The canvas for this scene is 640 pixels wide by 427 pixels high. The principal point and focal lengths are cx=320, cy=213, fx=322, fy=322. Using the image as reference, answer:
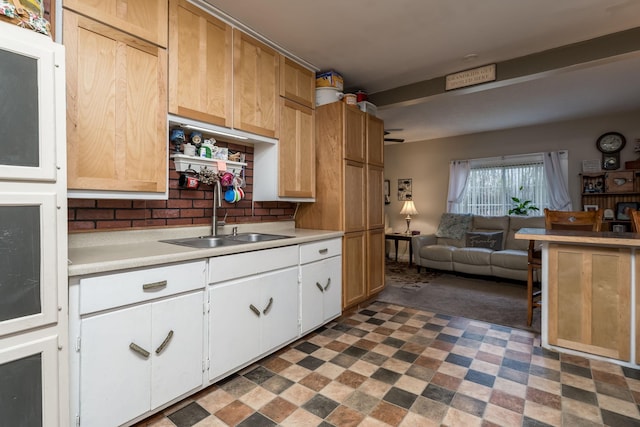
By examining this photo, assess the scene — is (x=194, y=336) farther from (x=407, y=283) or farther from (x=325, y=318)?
(x=407, y=283)

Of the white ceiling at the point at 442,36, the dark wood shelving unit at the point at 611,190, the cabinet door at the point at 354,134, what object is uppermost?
the white ceiling at the point at 442,36

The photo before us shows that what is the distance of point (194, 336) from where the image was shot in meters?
1.71

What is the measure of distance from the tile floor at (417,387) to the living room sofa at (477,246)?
2.03 m

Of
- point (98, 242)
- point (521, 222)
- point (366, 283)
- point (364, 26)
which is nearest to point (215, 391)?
point (98, 242)

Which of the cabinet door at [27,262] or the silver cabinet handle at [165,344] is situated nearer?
the cabinet door at [27,262]

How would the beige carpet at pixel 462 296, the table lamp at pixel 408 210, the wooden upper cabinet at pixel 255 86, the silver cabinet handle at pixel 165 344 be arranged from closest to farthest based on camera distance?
the silver cabinet handle at pixel 165 344, the wooden upper cabinet at pixel 255 86, the beige carpet at pixel 462 296, the table lamp at pixel 408 210

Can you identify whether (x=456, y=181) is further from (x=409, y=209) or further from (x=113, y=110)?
(x=113, y=110)

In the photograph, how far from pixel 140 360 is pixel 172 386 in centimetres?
25

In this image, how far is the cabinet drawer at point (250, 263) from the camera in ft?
5.98

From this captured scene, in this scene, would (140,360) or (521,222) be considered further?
(521,222)

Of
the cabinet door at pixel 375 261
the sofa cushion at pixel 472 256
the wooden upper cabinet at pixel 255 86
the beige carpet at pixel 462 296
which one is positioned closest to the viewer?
the wooden upper cabinet at pixel 255 86

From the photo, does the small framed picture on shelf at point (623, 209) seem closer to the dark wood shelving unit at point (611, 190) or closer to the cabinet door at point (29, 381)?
the dark wood shelving unit at point (611, 190)

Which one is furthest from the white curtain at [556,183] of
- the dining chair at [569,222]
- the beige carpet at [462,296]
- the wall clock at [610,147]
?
the dining chair at [569,222]

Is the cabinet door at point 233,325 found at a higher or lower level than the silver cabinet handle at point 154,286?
lower
